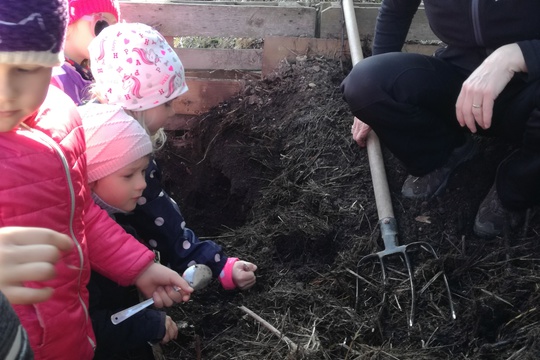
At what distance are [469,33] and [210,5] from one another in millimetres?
1523

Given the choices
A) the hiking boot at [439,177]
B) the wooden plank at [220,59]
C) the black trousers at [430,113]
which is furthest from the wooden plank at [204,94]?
the hiking boot at [439,177]

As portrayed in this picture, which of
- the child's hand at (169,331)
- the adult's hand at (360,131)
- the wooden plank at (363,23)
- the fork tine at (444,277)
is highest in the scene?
the wooden plank at (363,23)

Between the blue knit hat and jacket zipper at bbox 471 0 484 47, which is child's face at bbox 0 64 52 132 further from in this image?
jacket zipper at bbox 471 0 484 47

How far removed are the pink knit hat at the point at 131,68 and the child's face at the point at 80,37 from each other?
46cm

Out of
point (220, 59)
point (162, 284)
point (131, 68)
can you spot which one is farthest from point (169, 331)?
point (220, 59)

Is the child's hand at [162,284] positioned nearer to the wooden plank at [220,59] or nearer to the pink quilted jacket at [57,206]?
the pink quilted jacket at [57,206]

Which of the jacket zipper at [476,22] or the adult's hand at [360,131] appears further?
the adult's hand at [360,131]

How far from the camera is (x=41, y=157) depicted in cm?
164

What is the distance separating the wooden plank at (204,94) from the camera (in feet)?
11.9

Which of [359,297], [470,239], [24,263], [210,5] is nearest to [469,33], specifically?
[470,239]

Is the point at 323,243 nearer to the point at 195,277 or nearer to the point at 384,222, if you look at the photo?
the point at 384,222

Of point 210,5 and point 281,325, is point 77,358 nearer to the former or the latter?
point 281,325

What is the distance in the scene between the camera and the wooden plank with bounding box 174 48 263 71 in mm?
3639

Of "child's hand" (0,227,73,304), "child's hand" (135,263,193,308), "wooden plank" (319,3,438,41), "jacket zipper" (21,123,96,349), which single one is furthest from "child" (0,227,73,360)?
"wooden plank" (319,3,438,41)
